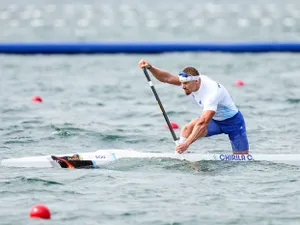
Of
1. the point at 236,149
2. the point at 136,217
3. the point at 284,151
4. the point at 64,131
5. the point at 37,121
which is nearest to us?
the point at 136,217

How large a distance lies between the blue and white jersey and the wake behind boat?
0.58 metres

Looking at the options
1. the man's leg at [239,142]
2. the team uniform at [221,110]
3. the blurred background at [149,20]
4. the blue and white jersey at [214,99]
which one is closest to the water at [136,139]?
the man's leg at [239,142]

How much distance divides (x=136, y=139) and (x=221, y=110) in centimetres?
283

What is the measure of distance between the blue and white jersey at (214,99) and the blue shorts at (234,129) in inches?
3.1

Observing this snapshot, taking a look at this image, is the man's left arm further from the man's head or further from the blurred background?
the blurred background

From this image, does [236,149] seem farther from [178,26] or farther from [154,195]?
[178,26]

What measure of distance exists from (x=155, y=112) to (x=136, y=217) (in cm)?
755

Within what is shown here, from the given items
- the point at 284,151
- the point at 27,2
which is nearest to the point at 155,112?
the point at 284,151

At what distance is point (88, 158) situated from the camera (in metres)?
12.5

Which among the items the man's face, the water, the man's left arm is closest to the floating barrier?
the water

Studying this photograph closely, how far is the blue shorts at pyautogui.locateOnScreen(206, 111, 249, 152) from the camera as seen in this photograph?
41.0 feet

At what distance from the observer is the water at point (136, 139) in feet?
34.4

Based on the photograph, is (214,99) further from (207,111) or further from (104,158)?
(104,158)

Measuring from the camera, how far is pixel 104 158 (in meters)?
12.5
